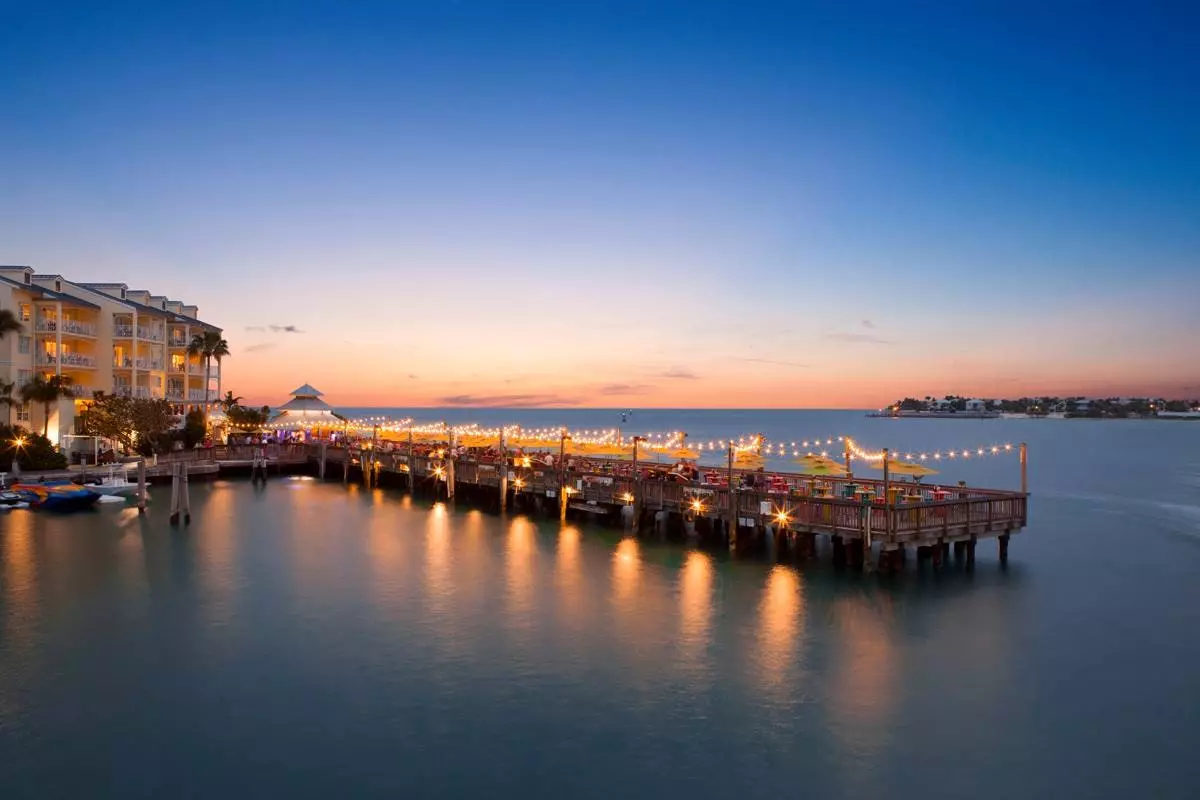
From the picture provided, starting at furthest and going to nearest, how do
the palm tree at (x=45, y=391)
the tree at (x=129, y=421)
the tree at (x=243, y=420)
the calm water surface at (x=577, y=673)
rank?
the tree at (x=243, y=420) → the tree at (x=129, y=421) → the palm tree at (x=45, y=391) → the calm water surface at (x=577, y=673)

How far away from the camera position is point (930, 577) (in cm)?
2861

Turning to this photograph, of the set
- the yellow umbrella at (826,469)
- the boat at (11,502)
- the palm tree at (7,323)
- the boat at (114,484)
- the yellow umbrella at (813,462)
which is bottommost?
the boat at (11,502)

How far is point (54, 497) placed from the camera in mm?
42031

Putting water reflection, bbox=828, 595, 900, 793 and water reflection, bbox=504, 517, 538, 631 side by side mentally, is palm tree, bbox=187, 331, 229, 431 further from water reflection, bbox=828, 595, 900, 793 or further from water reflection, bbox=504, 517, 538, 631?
water reflection, bbox=828, 595, 900, 793

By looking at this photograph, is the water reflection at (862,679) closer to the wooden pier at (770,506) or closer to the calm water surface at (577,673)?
the calm water surface at (577,673)

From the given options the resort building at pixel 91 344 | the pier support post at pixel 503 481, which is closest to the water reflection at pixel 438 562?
the pier support post at pixel 503 481

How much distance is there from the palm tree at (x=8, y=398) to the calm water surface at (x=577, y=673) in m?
19.0

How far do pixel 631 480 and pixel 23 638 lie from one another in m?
24.3

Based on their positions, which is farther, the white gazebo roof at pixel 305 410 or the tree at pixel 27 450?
the white gazebo roof at pixel 305 410

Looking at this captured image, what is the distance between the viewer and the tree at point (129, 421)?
53.1 meters

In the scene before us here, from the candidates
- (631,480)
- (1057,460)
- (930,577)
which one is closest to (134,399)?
(631,480)

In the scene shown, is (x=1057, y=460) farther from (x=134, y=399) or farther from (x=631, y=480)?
(x=134, y=399)

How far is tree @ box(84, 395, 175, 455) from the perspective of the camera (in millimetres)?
53094

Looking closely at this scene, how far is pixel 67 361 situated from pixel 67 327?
8.53ft
